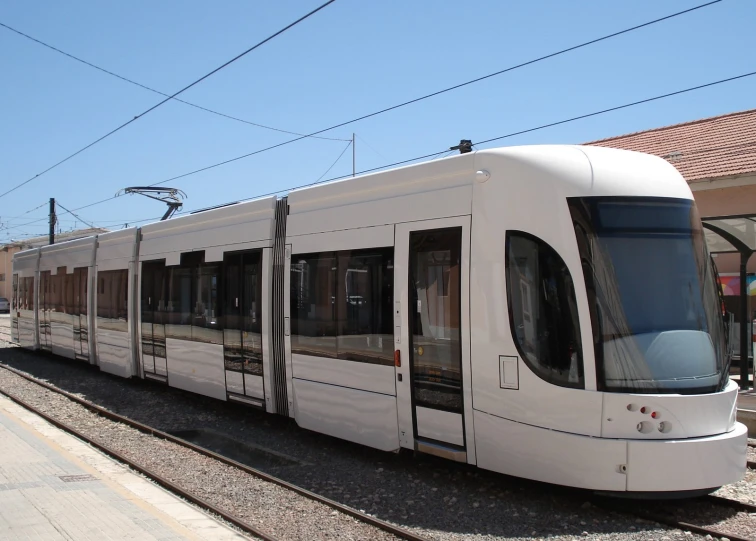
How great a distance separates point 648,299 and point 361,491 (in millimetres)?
3436

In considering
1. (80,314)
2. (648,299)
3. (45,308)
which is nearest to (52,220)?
(45,308)

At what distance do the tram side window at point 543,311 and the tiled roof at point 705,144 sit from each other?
9.69 meters

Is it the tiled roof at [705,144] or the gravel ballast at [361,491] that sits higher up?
the tiled roof at [705,144]

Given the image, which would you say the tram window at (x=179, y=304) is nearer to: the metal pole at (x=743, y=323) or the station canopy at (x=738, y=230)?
the station canopy at (x=738, y=230)

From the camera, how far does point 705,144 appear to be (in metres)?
16.8

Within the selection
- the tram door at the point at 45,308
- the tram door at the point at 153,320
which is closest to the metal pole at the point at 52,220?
the tram door at the point at 45,308

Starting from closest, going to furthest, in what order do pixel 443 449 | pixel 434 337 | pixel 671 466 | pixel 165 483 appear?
pixel 671 466
pixel 443 449
pixel 434 337
pixel 165 483

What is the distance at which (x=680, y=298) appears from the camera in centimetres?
625

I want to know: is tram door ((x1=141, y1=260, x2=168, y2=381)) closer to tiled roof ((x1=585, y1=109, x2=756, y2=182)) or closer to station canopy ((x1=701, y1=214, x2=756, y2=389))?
station canopy ((x1=701, y1=214, x2=756, y2=389))

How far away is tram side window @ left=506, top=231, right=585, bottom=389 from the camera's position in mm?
6078

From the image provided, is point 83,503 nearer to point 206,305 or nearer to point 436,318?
point 436,318

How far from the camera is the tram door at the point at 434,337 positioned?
6812 mm

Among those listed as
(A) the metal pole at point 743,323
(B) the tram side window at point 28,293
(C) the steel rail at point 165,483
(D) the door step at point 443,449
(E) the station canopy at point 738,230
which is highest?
(E) the station canopy at point 738,230

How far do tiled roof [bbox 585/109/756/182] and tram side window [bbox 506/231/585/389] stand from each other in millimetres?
9690
